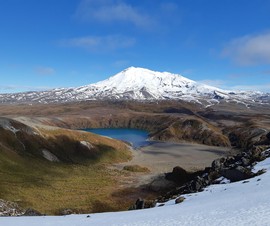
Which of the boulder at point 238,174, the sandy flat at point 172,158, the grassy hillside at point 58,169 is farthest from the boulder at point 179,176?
the boulder at point 238,174

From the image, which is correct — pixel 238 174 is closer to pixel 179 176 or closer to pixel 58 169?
pixel 179 176

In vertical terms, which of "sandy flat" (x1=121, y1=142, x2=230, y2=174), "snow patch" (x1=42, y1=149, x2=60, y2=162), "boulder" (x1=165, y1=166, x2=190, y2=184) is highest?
"snow patch" (x1=42, y1=149, x2=60, y2=162)

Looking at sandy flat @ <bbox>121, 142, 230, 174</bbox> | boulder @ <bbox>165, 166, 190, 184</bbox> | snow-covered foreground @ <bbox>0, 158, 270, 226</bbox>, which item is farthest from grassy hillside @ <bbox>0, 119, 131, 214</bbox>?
snow-covered foreground @ <bbox>0, 158, 270, 226</bbox>

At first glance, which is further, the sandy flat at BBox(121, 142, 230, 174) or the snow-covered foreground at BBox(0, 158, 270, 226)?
the sandy flat at BBox(121, 142, 230, 174)

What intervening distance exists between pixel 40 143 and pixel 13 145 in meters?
9.40

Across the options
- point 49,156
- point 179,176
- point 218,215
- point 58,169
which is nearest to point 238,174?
point 218,215

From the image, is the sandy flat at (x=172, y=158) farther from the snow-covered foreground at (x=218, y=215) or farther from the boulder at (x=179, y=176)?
the snow-covered foreground at (x=218, y=215)

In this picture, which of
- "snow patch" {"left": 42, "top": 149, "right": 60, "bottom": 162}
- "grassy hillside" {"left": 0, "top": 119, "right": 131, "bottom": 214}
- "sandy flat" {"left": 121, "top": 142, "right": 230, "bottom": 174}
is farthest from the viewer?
"sandy flat" {"left": 121, "top": 142, "right": 230, "bottom": 174}

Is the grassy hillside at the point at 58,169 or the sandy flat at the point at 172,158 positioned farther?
the sandy flat at the point at 172,158

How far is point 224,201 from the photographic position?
2764 cm

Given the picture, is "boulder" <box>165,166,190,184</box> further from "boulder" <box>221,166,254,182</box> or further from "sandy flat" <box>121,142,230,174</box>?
"boulder" <box>221,166,254,182</box>

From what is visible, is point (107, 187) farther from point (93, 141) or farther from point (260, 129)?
point (260, 129)

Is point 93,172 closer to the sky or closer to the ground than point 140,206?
closer to the ground

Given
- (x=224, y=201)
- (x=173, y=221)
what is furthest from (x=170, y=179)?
(x=173, y=221)
